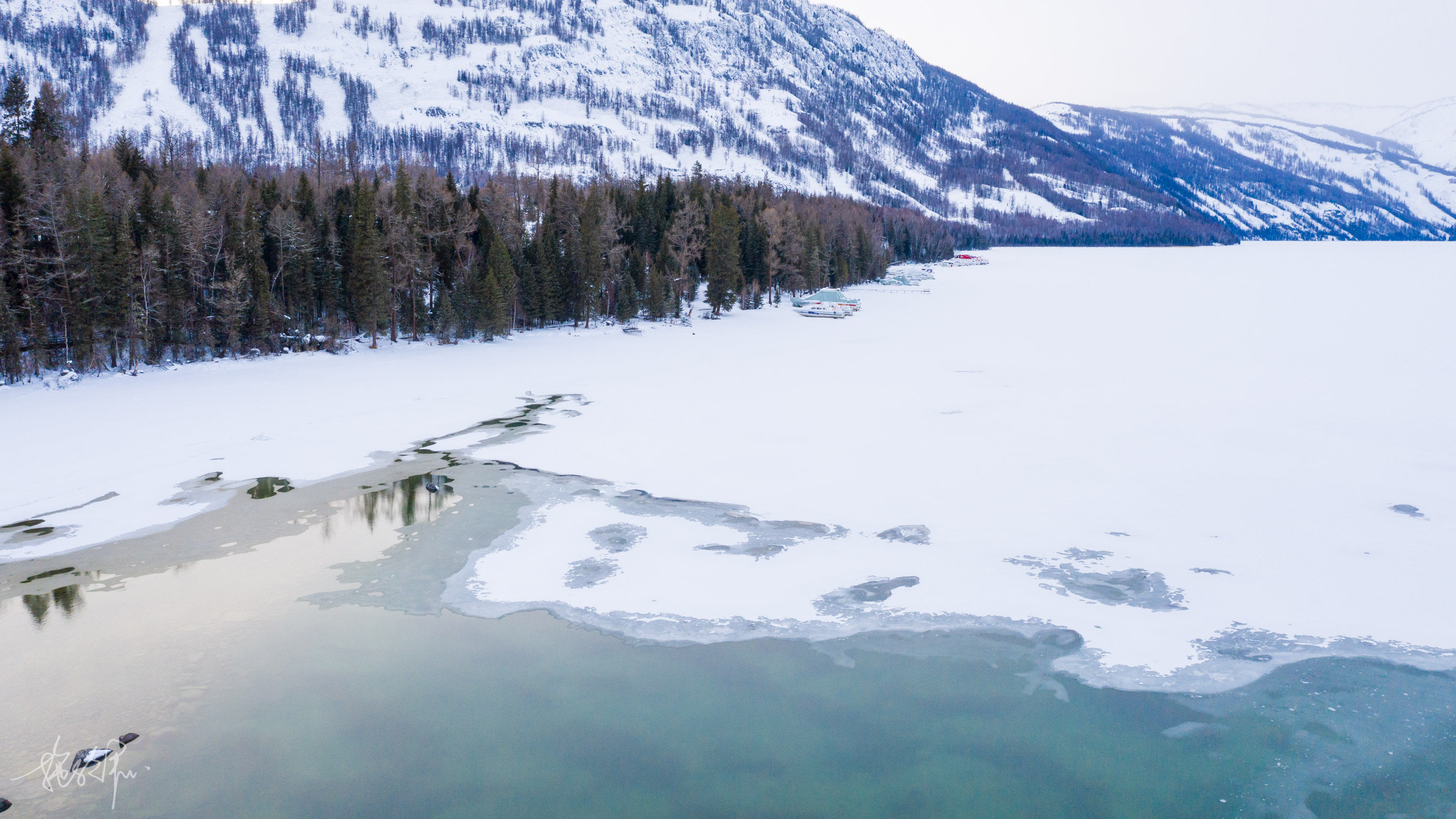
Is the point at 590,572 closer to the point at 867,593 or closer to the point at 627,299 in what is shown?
the point at 867,593

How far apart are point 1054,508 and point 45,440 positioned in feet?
88.0

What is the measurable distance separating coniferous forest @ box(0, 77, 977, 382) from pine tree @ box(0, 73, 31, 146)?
7.5 inches

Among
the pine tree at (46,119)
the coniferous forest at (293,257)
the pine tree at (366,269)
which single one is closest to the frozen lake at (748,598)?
the coniferous forest at (293,257)

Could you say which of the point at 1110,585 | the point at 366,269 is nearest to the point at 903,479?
the point at 1110,585

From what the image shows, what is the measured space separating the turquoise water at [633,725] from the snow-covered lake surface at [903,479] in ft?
2.74

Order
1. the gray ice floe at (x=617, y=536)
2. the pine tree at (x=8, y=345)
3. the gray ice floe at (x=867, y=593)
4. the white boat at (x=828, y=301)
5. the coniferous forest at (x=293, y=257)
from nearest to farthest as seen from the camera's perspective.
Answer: the gray ice floe at (x=867, y=593) < the gray ice floe at (x=617, y=536) < the pine tree at (x=8, y=345) < the coniferous forest at (x=293, y=257) < the white boat at (x=828, y=301)

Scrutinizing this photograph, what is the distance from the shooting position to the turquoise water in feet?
25.6

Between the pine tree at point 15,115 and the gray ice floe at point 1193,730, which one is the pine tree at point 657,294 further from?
the gray ice floe at point 1193,730

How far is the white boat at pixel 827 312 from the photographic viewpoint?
66125mm

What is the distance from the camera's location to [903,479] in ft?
61.1

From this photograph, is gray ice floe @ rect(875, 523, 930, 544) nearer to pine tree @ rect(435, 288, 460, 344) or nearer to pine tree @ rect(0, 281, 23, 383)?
pine tree @ rect(0, 281, 23, 383)

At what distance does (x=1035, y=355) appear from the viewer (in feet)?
126

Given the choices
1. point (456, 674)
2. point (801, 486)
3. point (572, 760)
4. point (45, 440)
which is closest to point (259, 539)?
point (456, 674)

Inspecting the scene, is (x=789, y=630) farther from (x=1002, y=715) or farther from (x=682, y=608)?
(x=1002, y=715)
